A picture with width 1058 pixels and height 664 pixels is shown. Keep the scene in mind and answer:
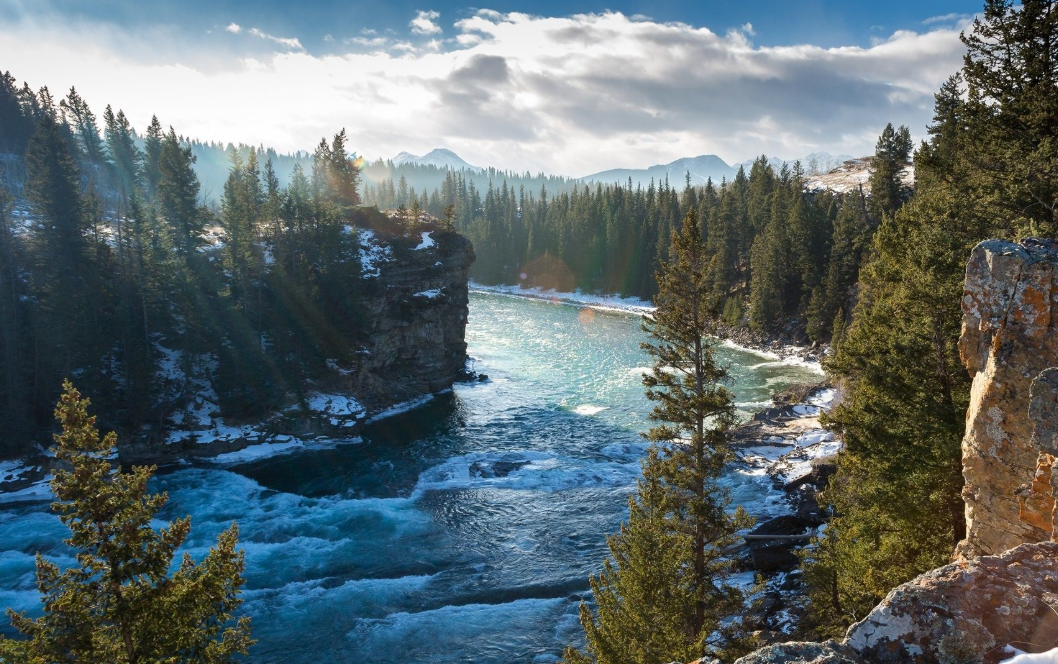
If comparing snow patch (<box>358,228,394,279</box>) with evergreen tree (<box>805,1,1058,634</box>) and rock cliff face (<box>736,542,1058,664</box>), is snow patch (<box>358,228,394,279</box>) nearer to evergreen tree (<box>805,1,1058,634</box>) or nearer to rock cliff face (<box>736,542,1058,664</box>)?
evergreen tree (<box>805,1,1058,634</box>)

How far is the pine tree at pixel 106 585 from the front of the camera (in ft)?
32.1

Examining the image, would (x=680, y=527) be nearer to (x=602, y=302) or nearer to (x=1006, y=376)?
(x=1006, y=376)

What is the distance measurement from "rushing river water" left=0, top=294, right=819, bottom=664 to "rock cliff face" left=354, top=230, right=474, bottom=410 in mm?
5476

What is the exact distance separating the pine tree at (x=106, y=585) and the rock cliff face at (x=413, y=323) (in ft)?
134

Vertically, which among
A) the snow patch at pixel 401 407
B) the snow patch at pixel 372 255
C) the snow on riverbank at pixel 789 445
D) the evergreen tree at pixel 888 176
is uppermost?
the evergreen tree at pixel 888 176

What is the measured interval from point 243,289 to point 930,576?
53885mm

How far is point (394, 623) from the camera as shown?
2288 centimetres

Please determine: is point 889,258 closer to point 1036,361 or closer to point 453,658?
point 1036,361

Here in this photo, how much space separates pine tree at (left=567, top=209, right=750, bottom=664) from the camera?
1372 cm

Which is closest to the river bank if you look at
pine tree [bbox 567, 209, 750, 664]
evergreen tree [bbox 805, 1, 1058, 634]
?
pine tree [bbox 567, 209, 750, 664]

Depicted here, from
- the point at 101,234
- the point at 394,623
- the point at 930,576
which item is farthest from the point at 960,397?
the point at 101,234

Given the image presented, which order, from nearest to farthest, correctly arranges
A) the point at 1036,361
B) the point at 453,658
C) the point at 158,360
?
the point at 1036,361
the point at 453,658
the point at 158,360

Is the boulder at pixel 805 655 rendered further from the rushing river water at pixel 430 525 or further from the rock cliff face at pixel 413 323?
the rock cliff face at pixel 413 323

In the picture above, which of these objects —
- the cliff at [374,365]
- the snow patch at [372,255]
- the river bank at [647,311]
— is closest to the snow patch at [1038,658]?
the river bank at [647,311]
